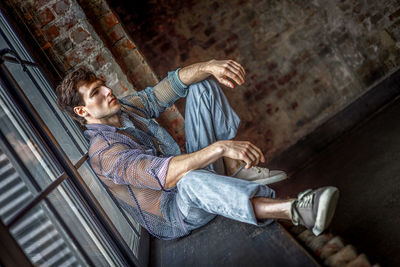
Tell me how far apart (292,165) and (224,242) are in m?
1.74

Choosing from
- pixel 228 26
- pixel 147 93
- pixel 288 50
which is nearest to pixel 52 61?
pixel 147 93

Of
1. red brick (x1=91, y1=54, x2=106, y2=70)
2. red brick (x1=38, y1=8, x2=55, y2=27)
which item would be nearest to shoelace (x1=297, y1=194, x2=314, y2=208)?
red brick (x1=91, y1=54, x2=106, y2=70)

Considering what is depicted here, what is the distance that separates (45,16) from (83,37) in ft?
0.98

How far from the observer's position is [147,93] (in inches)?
83.3

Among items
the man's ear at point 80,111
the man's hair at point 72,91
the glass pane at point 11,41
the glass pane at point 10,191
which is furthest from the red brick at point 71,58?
the glass pane at point 10,191

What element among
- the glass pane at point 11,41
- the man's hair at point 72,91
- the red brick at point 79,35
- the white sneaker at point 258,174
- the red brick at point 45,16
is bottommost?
the white sneaker at point 258,174

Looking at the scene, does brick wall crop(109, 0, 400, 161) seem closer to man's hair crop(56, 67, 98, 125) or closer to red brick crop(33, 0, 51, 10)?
red brick crop(33, 0, 51, 10)

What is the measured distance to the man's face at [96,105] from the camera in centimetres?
177

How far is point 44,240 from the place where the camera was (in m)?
1.17

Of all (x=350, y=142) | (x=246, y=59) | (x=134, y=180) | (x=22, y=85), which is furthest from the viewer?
(x=246, y=59)

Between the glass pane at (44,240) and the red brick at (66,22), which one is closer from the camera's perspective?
the glass pane at (44,240)

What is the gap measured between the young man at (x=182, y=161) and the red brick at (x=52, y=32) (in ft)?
1.97

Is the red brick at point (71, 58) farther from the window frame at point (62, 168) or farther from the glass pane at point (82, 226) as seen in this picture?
the glass pane at point (82, 226)

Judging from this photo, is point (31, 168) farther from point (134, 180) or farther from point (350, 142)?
point (350, 142)
